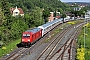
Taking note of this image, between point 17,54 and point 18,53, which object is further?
point 18,53

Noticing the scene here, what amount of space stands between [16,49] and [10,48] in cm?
110

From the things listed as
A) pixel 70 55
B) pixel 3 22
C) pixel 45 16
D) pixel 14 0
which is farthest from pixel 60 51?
pixel 14 0

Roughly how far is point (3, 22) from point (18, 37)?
5.53 m

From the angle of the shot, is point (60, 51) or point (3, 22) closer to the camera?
point (60, 51)

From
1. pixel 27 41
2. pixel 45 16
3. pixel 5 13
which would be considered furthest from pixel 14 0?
pixel 27 41

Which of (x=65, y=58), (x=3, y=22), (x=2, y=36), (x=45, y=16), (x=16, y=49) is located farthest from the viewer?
(x=45, y=16)

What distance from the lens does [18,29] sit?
59.8 m

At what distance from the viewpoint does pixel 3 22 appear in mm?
56000

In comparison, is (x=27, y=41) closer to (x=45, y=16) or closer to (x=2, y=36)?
(x=2, y=36)

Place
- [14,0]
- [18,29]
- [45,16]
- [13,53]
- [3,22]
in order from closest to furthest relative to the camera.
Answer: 1. [13,53]
2. [3,22]
3. [18,29]
4. [45,16]
5. [14,0]

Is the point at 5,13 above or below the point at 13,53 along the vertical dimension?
above

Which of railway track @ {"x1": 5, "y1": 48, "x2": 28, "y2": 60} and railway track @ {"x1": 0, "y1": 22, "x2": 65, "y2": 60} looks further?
railway track @ {"x1": 0, "y1": 22, "x2": 65, "y2": 60}

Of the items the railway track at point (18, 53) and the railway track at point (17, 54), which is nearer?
the railway track at point (17, 54)

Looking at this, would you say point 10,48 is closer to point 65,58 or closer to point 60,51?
point 60,51
